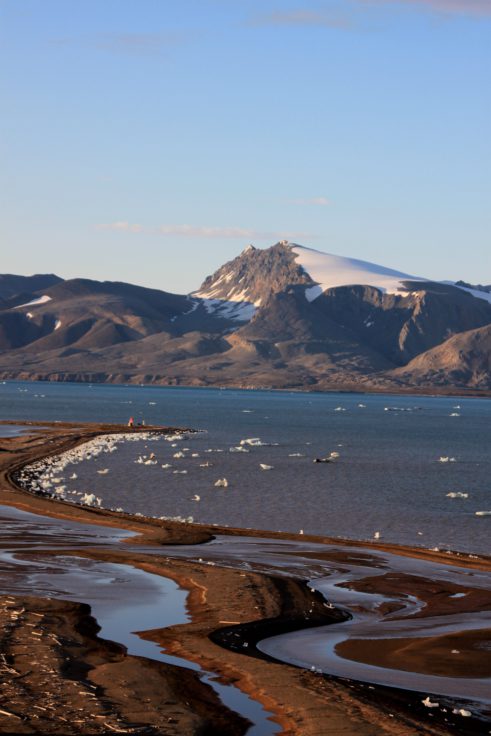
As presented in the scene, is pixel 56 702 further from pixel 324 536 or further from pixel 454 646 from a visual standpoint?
pixel 324 536

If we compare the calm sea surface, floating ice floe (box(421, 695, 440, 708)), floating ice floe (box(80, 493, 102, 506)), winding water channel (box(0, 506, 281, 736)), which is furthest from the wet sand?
floating ice floe (box(80, 493, 102, 506))

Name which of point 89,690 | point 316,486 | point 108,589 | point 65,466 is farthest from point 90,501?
point 89,690

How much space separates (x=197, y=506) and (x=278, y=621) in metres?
33.1

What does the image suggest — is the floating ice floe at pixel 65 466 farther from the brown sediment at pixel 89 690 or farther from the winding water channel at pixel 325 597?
the brown sediment at pixel 89 690

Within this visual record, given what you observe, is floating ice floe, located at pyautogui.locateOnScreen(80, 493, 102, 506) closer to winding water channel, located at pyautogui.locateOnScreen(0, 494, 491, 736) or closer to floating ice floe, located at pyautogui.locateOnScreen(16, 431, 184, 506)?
floating ice floe, located at pyautogui.locateOnScreen(16, 431, 184, 506)

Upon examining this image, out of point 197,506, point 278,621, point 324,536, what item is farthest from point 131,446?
point 278,621

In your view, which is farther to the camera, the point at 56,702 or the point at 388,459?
the point at 388,459

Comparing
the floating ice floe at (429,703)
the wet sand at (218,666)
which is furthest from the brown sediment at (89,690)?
the floating ice floe at (429,703)

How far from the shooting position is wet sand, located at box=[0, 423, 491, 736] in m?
15.8

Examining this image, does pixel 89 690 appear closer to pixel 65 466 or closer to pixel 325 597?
pixel 325 597

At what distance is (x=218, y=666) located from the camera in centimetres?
1948

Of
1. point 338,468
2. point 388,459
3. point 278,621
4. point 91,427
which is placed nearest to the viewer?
point 278,621

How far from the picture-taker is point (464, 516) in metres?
55.7

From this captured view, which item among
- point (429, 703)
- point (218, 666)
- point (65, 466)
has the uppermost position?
point (429, 703)
